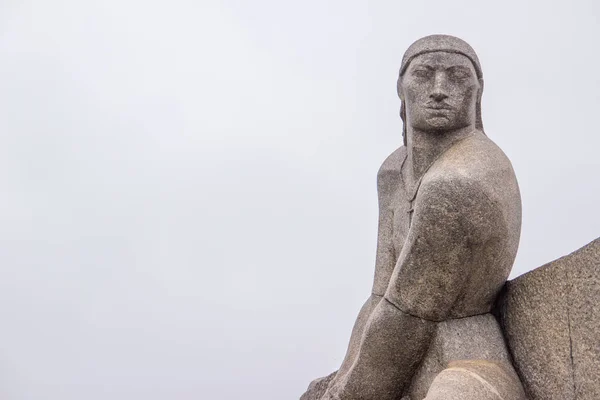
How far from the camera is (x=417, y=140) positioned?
567cm

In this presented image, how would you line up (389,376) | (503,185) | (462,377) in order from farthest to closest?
(389,376) → (503,185) → (462,377)

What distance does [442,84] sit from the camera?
5.47 m

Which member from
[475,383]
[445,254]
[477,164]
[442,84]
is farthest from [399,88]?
[475,383]

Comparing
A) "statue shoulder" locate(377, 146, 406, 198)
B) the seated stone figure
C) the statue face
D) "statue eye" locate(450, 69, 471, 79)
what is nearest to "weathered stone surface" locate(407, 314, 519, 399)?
the seated stone figure

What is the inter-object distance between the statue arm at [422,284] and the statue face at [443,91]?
63cm

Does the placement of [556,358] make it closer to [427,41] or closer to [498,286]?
[498,286]

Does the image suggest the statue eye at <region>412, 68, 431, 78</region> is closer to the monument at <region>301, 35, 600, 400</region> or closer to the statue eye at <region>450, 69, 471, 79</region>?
the monument at <region>301, 35, 600, 400</region>

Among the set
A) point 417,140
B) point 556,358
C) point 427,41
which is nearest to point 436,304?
A: point 556,358

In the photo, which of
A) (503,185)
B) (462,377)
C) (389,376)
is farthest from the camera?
(389,376)

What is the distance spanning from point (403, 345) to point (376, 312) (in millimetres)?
242

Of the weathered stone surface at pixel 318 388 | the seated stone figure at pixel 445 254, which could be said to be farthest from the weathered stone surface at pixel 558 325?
the weathered stone surface at pixel 318 388

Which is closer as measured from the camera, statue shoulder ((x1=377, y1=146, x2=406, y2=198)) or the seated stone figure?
the seated stone figure

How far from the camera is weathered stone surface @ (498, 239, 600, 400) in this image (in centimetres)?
480

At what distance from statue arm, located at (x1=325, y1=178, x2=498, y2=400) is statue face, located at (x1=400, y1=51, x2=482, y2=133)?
63cm
